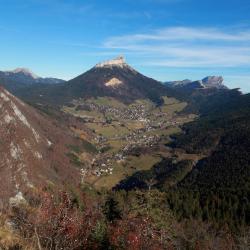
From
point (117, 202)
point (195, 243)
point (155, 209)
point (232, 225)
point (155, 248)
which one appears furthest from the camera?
point (232, 225)

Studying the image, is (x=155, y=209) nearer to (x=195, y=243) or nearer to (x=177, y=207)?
(x=195, y=243)

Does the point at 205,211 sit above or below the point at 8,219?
below

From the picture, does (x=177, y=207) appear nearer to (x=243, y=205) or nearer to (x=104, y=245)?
(x=243, y=205)

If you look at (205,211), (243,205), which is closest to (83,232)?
(205,211)

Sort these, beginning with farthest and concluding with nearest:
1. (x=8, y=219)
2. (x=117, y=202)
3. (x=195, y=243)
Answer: (x=117, y=202) < (x=195, y=243) < (x=8, y=219)

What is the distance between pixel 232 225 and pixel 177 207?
35.8 m

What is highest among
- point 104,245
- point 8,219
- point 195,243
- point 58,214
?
point 58,214

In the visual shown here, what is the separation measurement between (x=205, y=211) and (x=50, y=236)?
546ft

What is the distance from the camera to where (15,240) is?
36.4 m

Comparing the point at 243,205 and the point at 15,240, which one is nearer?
the point at 15,240

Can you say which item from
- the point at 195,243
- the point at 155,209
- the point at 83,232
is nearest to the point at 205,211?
the point at 195,243

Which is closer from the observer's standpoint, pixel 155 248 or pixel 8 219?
pixel 155 248

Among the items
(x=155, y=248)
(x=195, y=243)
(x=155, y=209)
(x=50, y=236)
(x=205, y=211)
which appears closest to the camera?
(x=50, y=236)

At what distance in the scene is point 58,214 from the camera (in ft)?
109
